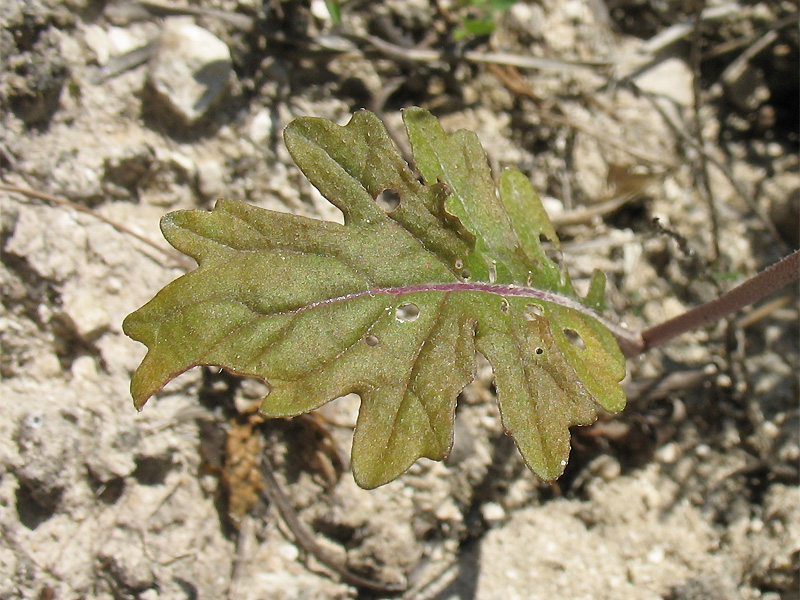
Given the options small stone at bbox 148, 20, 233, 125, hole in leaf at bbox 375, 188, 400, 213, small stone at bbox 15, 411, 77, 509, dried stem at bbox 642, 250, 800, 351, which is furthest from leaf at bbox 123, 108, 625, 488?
small stone at bbox 148, 20, 233, 125

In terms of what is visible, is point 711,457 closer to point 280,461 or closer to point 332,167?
point 280,461

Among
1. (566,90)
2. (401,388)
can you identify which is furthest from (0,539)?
(566,90)

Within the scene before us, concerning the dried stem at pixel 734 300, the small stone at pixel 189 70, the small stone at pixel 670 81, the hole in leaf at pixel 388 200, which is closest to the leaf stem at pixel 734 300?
the dried stem at pixel 734 300

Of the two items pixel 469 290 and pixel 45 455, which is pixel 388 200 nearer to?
pixel 469 290

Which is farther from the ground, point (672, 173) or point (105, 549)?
point (672, 173)

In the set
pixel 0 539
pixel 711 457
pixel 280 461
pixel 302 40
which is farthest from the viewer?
pixel 302 40

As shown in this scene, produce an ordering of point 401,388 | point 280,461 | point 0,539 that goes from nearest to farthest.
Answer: point 401,388 < point 0,539 < point 280,461

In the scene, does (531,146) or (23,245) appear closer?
(23,245)

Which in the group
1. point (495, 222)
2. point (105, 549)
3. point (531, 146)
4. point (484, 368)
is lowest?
point (105, 549)
